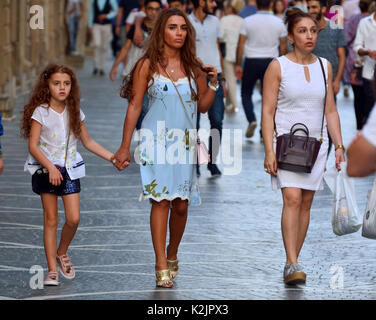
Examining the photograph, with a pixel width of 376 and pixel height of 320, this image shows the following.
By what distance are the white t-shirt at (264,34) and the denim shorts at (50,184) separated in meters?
7.18

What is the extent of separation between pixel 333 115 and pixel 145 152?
124cm

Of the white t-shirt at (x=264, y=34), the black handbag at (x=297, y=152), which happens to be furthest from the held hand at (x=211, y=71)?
the white t-shirt at (x=264, y=34)

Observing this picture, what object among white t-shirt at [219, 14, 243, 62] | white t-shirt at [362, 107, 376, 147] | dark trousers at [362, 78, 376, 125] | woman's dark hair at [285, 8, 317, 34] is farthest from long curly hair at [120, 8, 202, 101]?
white t-shirt at [219, 14, 243, 62]

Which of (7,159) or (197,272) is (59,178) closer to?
(197,272)

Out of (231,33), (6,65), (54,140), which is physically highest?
(231,33)

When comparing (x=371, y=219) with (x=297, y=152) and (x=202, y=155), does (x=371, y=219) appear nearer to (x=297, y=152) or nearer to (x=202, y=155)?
(x=297, y=152)

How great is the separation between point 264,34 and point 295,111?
662cm

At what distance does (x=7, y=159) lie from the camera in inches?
448

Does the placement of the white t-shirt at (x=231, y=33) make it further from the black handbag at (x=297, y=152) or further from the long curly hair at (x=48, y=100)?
the long curly hair at (x=48, y=100)

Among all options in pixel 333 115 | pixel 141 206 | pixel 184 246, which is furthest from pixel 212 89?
pixel 141 206

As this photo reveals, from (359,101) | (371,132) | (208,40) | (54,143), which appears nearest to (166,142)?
(54,143)

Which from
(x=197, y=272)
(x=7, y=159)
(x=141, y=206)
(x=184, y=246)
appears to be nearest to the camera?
(x=197, y=272)

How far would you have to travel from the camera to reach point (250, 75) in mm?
13539

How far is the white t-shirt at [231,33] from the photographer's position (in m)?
17.5
